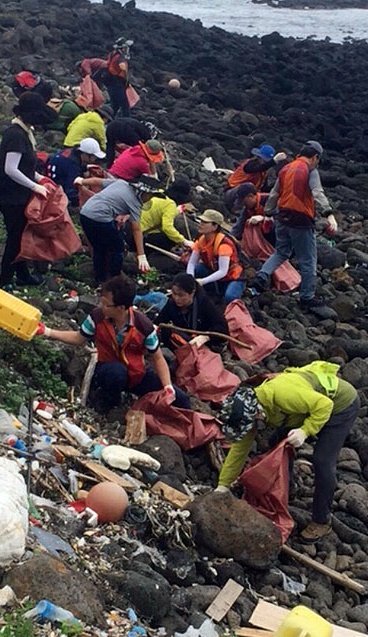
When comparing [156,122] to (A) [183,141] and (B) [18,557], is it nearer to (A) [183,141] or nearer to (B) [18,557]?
(A) [183,141]

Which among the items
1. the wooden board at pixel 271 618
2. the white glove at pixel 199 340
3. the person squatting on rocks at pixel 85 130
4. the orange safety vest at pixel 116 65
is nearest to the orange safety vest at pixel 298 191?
the white glove at pixel 199 340

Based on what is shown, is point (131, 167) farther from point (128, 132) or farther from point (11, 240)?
point (128, 132)

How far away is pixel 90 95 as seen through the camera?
46.4ft

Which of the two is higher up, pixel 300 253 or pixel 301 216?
pixel 301 216

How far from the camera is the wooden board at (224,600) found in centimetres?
561

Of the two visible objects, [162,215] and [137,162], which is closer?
[137,162]

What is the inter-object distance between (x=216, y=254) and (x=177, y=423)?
7.61 ft

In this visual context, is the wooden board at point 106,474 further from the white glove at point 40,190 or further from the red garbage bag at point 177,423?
the white glove at point 40,190

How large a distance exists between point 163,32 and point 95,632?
27.9 metres

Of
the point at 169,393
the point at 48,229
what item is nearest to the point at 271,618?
the point at 169,393

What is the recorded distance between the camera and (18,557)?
4820 millimetres

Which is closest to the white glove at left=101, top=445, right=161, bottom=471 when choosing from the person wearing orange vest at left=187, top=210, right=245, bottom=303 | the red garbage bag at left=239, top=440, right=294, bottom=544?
the red garbage bag at left=239, top=440, right=294, bottom=544

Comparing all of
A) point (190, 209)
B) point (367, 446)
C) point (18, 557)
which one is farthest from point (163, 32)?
point (18, 557)

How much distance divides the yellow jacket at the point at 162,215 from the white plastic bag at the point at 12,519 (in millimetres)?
5246
